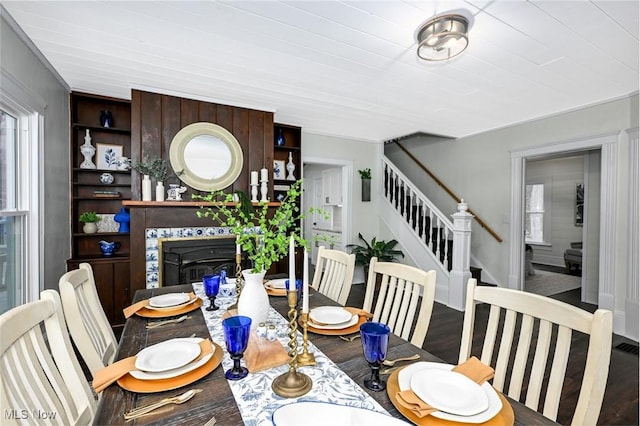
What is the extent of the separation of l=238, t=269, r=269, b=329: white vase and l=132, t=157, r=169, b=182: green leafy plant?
2285mm

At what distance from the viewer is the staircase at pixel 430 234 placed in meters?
3.69

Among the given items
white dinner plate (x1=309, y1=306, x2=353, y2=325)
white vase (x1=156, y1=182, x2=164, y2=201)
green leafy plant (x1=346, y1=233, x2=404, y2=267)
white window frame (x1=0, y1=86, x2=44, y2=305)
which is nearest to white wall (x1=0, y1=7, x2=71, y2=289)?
white window frame (x1=0, y1=86, x2=44, y2=305)

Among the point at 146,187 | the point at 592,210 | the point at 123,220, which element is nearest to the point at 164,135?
the point at 146,187

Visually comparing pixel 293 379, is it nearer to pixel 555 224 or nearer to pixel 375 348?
pixel 375 348

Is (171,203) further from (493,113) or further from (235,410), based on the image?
(493,113)

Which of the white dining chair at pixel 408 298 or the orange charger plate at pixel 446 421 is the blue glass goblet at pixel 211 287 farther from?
the orange charger plate at pixel 446 421

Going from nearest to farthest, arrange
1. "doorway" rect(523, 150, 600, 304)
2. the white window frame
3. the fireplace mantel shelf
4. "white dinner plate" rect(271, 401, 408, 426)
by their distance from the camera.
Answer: "white dinner plate" rect(271, 401, 408, 426) < the white window frame < the fireplace mantel shelf < "doorway" rect(523, 150, 600, 304)

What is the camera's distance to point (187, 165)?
3.18 m

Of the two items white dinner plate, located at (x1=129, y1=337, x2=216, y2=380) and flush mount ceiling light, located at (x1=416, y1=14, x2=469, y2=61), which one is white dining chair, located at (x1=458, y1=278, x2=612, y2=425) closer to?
white dinner plate, located at (x1=129, y1=337, x2=216, y2=380)

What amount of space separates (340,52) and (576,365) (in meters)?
3.08

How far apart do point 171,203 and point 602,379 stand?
3189 millimetres

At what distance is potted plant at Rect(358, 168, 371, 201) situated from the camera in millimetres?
5031

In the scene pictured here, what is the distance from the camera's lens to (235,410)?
0.78 metres

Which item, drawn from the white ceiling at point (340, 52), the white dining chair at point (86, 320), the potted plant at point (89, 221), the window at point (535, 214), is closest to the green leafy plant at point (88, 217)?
the potted plant at point (89, 221)
